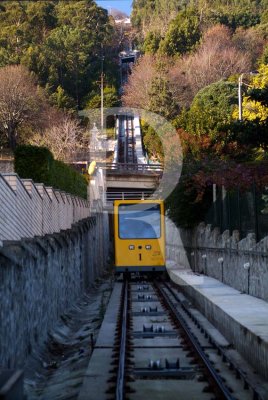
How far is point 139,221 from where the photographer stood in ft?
101

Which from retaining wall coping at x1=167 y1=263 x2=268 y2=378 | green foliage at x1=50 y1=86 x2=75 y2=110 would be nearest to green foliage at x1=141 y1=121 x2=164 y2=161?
green foliage at x1=50 y1=86 x2=75 y2=110

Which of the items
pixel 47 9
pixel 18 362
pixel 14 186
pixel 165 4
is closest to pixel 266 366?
pixel 18 362

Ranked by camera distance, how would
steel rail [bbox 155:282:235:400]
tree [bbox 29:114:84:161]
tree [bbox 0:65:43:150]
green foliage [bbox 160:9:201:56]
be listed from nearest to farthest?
steel rail [bbox 155:282:235:400] → tree [bbox 29:114:84:161] → tree [bbox 0:65:43:150] → green foliage [bbox 160:9:201:56]

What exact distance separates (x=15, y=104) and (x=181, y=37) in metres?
36.5

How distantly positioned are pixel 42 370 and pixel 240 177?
11.6m

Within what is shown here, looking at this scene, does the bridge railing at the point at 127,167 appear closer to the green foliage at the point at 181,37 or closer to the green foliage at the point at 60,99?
the green foliage at the point at 60,99

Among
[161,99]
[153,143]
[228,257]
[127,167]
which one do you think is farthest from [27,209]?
[161,99]

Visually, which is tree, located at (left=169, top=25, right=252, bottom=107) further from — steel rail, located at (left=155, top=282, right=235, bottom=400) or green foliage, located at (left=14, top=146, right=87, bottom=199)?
steel rail, located at (left=155, top=282, right=235, bottom=400)

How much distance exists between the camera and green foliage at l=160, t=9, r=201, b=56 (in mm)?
95519

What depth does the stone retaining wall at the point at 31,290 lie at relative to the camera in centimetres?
1084

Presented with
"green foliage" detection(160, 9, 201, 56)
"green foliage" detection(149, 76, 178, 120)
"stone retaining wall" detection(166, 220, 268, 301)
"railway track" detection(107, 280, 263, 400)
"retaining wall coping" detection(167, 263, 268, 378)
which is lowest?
"railway track" detection(107, 280, 263, 400)

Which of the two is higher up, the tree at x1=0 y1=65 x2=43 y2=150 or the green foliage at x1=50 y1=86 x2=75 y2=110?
the green foliage at x1=50 y1=86 x2=75 y2=110

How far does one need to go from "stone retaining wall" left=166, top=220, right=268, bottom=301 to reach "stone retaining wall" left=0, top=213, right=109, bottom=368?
4383 mm

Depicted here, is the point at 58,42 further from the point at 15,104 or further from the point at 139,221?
the point at 139,221
